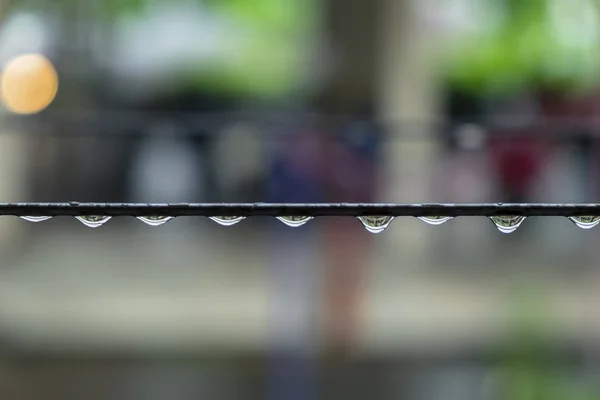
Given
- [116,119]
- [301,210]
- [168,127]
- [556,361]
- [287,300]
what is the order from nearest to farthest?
1. [301,210]
2. [556,361]
3. [287,300]
4. [168,127]
5. [116,119]

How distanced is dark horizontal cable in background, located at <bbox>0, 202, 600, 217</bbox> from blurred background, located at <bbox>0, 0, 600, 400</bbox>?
162 cm

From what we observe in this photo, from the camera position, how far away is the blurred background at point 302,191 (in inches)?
86.9

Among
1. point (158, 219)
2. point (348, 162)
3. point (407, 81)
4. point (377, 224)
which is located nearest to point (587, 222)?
point (377, 224)

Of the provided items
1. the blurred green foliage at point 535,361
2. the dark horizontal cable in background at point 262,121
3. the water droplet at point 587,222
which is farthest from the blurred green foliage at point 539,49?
the water droplet at point 587,222

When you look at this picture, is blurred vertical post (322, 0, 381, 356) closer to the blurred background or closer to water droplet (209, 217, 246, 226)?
the blurred background

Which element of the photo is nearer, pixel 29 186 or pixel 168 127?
pixel 168 127

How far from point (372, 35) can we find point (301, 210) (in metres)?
2.78

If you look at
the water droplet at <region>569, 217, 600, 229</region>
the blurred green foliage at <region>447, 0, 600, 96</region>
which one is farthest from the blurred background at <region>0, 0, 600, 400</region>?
the water droplet at <region>569, 217, 600, 229</region>

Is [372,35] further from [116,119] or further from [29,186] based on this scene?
[29,186]

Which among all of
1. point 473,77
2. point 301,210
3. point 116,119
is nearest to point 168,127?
point 116,119

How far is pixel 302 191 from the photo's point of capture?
221 centimetres

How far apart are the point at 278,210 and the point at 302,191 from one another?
6.24 feet

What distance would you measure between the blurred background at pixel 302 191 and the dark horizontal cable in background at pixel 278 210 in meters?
1.62

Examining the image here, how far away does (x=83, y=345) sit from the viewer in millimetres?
2420
